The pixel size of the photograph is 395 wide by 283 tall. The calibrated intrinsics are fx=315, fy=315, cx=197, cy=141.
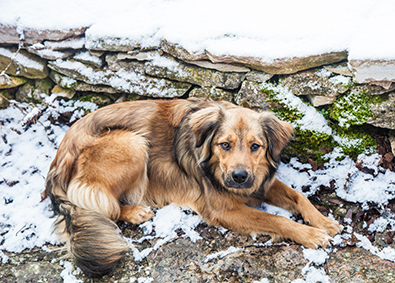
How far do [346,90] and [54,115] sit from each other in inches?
157

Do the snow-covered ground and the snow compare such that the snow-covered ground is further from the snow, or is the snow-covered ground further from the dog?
the snow

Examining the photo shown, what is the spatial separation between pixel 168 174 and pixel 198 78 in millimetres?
1359

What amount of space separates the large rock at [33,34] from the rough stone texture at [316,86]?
300 centimetres

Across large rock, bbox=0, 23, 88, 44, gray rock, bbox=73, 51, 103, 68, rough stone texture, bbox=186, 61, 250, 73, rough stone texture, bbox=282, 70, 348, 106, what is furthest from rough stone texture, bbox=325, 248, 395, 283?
large rock, bbox=0, 23, 88, 44

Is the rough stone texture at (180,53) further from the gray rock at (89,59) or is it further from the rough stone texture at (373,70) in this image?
the rough stone texture at (373,70)

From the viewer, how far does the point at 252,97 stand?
3932 mm

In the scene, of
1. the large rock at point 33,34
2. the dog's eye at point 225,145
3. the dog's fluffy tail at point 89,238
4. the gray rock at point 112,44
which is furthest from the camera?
the large rock at point 33,34

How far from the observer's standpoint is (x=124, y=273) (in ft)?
9.15

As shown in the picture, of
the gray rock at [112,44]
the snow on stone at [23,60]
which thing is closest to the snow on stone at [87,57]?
the gray rock at [112,44]

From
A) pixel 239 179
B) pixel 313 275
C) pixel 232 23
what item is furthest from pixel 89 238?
pixel 232 23

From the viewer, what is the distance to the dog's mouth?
109 inches

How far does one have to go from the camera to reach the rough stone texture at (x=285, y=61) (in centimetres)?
360

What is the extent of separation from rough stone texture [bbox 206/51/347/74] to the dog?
2.27ft

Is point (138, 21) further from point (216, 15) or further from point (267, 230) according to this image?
point (267, 230)
